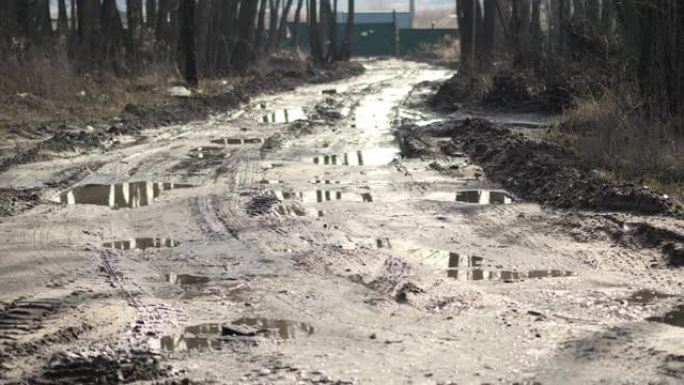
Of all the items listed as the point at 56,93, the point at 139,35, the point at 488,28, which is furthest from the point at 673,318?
the point at 139,35

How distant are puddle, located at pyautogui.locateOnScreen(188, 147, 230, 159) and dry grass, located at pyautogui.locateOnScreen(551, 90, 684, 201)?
5.36 metres

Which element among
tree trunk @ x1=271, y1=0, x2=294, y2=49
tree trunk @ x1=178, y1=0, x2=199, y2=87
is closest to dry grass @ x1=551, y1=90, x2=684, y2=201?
tree trunk @ x1=178, y1=0, x2=199, y2=87

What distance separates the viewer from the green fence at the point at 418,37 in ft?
228

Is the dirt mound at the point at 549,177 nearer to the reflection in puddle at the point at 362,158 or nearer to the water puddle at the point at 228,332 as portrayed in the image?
the reflection in puddle at the point at 362,158

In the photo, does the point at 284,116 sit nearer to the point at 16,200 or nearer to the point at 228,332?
the point at 16,200

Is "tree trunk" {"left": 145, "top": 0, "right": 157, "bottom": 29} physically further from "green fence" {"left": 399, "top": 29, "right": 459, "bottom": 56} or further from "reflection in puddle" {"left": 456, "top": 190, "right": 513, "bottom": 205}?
"green fence" {"left": 399, "top": 29, "right": 459, "bottom": 56}

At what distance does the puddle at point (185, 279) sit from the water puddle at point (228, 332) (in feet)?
3.24

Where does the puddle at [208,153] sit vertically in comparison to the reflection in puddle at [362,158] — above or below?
above

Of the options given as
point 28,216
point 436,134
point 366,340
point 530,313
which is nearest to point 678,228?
point 530,313

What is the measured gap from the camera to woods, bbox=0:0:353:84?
25.2 metres

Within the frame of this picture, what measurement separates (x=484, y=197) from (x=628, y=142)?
249 centimetres

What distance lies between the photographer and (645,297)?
19.2ft

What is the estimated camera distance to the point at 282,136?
15.3m

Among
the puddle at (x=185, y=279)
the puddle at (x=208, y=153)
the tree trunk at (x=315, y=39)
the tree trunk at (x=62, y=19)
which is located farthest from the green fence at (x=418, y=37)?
the puddle at (x=185, y=279)
